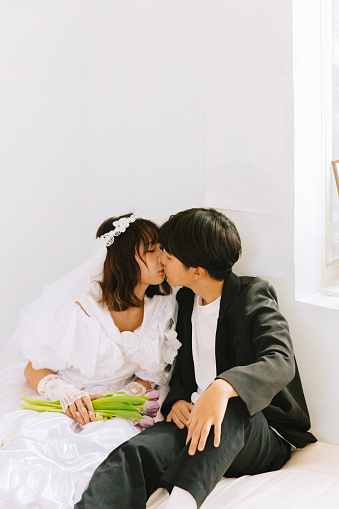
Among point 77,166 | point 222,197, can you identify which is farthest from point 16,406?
point 77,166

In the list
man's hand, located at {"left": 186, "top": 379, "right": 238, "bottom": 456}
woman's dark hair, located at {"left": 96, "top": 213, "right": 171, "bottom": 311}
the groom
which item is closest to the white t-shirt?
the groom

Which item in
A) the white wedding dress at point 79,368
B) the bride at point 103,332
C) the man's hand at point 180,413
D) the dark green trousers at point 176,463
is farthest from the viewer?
the bride at point 103,332

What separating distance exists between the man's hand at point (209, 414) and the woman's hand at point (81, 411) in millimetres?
426

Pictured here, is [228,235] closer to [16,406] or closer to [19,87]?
[16,406]

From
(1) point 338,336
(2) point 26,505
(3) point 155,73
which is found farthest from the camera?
(3) point 155,73

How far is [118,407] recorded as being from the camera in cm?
179

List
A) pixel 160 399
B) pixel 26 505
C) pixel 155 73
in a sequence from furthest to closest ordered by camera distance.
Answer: pixel 155 73 → pixel 160 399 → pixel 26 505

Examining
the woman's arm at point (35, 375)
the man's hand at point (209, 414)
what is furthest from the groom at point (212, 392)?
the woman's arm at point (35, 375)

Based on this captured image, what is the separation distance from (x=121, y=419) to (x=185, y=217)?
63 centimetres

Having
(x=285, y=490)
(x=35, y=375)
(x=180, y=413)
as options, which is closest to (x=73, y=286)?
(x=35, y=375)

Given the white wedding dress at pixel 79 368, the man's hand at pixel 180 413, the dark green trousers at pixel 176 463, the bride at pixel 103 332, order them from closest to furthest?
the dark green trousers at pixel 176 463 < the white wedding dress at pixel 79 368 < the man's hand at pixel 180 413 < the bride at pixel 103 332

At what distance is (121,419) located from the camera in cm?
179

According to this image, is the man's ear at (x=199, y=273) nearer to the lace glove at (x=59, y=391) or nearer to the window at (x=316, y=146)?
the window at (x=316, y=146)

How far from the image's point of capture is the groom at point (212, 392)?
142cm
